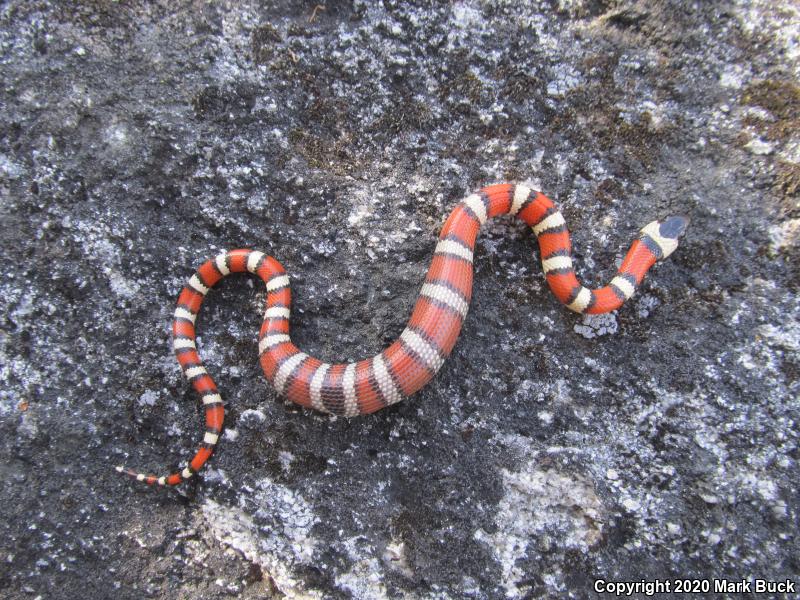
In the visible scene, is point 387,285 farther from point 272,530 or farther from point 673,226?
point 673,226

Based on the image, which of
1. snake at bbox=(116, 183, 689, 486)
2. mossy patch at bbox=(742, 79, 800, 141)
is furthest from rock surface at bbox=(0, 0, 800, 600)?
snake at bbox=(116, 183, 689, 486)

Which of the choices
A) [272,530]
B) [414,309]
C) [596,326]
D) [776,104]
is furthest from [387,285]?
[776,104]

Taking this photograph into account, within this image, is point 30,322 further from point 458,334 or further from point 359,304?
point 458,334

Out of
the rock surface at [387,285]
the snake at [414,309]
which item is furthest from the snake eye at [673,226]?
the rock surface at [387,285]

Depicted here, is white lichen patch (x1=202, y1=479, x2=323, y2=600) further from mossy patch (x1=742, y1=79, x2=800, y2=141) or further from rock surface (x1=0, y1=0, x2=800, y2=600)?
mossy patch (x1=742, y1=79, x2=800, y2=141)

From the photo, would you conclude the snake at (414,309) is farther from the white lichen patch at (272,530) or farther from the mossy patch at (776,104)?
the mossy patch at (776,104)

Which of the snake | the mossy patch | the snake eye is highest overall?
the mossy patch
